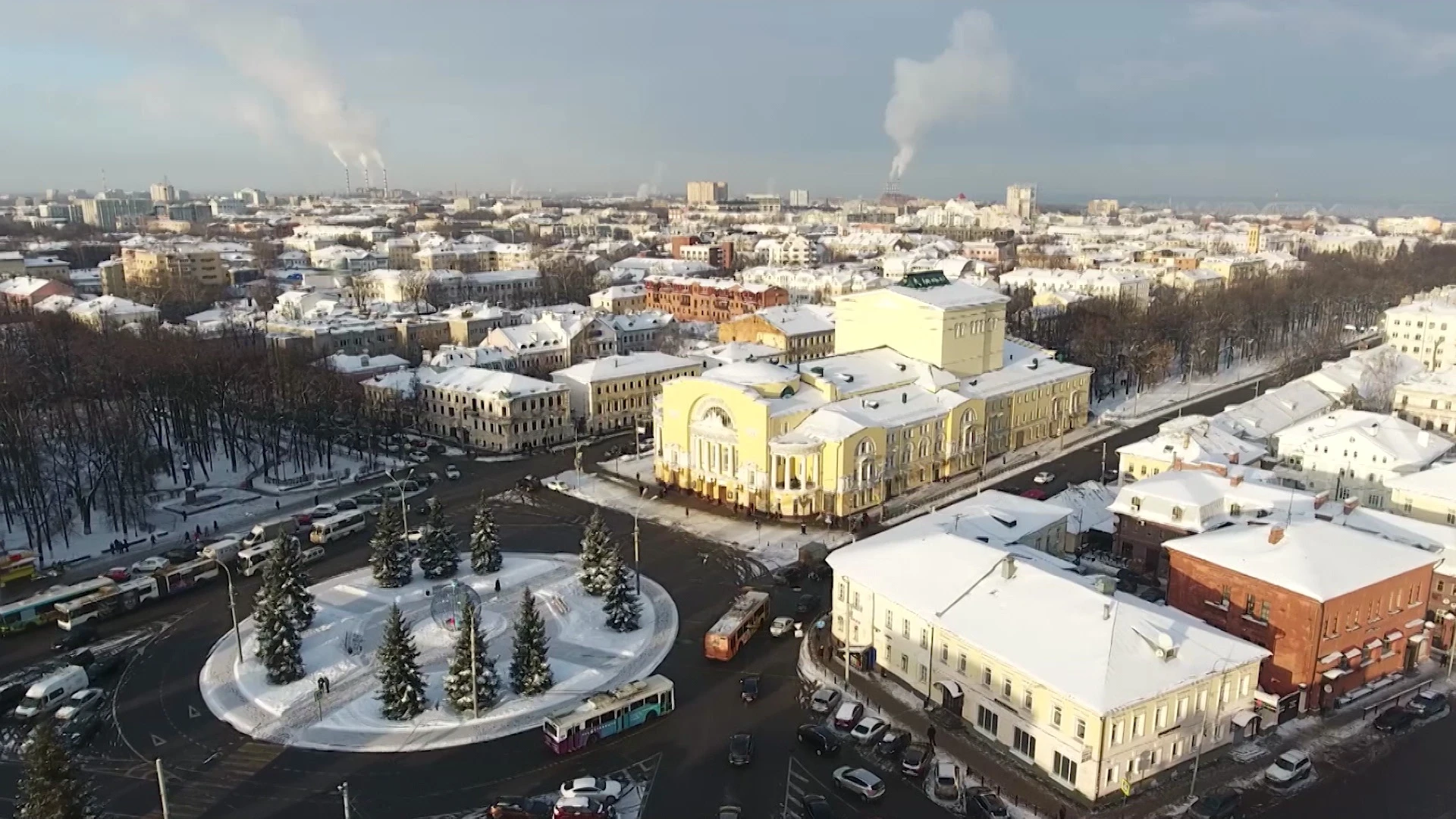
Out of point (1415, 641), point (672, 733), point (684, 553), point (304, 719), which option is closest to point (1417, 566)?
point (1415, 641)

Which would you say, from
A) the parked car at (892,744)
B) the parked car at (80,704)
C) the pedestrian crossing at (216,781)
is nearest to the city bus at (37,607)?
the parked car at (80,704)

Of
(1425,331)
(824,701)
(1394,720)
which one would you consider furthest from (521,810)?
(1425,331)

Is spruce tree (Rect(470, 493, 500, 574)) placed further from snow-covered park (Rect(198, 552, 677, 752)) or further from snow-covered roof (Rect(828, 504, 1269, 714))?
snow-covered roof (Rect(828, 504, 1269, 714))

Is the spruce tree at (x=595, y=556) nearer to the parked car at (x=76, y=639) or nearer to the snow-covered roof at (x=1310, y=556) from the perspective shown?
the parked car at (x=76, y=639)

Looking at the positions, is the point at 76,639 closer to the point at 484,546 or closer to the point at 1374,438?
the point at 484,546

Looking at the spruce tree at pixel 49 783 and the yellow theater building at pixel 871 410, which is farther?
the yellow theater building at pixel 871 410

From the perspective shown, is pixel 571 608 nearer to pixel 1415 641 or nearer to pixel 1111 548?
pixel 1111 548
